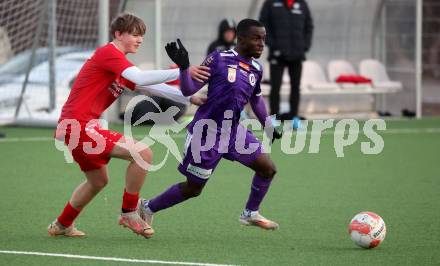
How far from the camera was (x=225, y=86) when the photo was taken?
6789mm

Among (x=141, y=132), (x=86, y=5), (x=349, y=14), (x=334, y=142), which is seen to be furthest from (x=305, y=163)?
(x=349, y=14)

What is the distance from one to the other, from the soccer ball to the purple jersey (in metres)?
1.07

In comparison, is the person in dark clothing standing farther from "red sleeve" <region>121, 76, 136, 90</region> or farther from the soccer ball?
the soccer ball

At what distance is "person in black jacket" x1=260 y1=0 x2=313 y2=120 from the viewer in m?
14.1

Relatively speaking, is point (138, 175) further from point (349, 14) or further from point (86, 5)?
point (349, 14)

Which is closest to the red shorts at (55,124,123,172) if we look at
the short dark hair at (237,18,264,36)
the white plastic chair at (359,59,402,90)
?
the short dark hair at (237,18,264,36)

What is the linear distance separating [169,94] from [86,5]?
927 cm

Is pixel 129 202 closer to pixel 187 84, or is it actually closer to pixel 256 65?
pixel 187 84

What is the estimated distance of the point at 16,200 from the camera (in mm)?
8391

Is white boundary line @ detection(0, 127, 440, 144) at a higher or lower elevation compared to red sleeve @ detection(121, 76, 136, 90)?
lower

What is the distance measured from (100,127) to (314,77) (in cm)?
1060

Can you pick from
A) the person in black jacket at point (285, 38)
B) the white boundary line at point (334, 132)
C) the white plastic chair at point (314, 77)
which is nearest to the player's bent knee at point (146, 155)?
the white boundary line at point (334, 132)

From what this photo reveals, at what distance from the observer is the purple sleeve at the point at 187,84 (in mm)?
6383

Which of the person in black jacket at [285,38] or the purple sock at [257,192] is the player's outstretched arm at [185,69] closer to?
the purple sock at [257,192]
